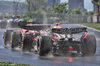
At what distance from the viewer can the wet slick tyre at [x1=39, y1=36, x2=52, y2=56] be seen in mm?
13305

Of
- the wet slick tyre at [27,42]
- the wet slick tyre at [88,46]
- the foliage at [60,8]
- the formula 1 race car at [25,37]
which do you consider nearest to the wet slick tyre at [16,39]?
the formula 1 race car at [25,37]

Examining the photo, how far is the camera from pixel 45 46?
13.3 m

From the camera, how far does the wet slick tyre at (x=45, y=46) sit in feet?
43.7

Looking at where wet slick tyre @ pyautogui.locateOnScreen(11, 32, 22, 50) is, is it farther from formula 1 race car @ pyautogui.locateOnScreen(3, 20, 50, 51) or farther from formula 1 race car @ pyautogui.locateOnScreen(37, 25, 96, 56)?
formula 1 race car @ pyautogui.locateOnScreen(37, 25, 96, 56)

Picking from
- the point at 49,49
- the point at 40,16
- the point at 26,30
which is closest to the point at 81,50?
the point at 49,49

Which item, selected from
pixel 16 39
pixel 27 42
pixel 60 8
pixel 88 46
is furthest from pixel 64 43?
pixel 60 8

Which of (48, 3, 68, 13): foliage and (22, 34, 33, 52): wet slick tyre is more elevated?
(48, 3, 68, 13): foliage

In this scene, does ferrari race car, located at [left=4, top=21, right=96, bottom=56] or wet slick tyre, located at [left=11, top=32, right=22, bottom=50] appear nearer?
ferrari race car, located at [left=4, top=21, right=96, bottom=56]

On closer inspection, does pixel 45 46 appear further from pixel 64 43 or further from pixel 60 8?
pixel 60 8

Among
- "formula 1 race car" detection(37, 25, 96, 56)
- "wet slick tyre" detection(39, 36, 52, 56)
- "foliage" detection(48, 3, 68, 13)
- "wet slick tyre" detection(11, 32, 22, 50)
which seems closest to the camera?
"wet slick tyre" detection(39, 36, 52, 56)

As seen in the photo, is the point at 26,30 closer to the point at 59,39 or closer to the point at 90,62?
the point at 59,39

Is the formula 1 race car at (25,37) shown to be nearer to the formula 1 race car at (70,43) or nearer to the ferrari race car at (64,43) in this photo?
the ferrari race car at (64,43)

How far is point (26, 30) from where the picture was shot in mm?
17625

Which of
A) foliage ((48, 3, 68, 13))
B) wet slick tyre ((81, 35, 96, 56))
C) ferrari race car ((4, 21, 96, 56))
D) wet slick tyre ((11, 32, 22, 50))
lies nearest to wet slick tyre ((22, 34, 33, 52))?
ferrari race car ((4, 21, 96, 56))
